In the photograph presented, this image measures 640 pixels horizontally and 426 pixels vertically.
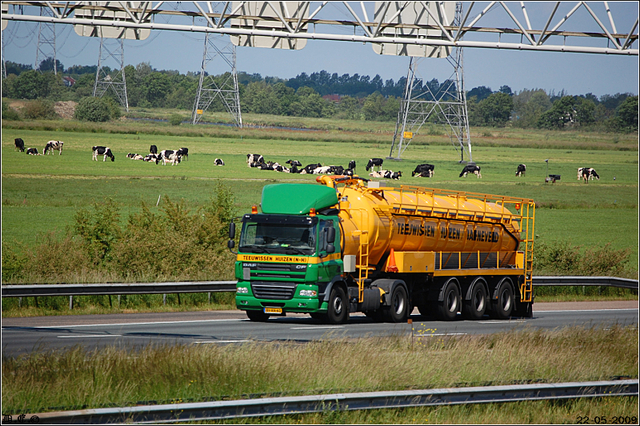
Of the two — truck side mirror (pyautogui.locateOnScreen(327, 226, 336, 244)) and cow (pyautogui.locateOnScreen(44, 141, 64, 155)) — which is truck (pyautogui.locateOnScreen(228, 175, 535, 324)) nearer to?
truck side mirror (pyautogui.locateOnScreen(327, 226, 336, 244))

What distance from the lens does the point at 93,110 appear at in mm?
80188

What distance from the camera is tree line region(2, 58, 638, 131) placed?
82.9 meters

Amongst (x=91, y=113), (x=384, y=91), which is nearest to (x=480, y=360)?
(x=91, y=113)

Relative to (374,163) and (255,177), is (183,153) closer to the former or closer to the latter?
(255,177)

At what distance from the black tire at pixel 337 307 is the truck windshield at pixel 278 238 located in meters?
1.50

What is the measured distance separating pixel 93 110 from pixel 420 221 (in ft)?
216

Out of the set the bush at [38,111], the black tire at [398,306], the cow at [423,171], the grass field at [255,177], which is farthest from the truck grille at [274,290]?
the bush at [38,111]

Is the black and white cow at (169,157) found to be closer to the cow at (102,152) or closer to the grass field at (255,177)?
the grass field at (255,177)

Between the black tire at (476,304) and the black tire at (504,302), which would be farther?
the black tire at (504,302)

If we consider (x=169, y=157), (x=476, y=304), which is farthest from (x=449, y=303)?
(x=169, y=157)

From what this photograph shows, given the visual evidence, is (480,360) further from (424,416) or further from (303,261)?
(303,261)

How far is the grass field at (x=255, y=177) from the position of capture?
1853 inches

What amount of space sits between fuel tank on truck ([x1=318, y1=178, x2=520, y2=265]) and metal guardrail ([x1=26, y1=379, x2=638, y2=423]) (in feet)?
34.7

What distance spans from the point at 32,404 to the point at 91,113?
76.6 metres
